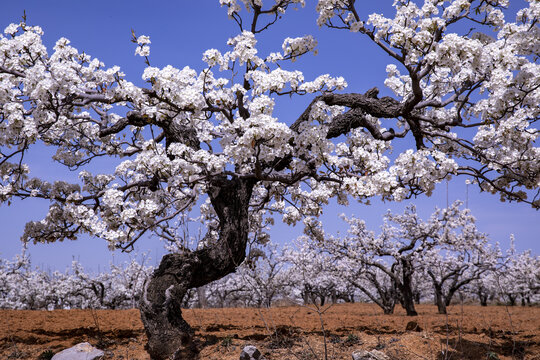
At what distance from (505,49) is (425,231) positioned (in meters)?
12.7

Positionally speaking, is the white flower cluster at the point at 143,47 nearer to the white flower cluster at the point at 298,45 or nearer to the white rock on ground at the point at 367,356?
the white flower cluster at the point at 298,45

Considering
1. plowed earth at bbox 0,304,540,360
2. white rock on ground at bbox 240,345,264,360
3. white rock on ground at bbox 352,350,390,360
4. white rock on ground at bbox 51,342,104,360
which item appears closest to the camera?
white rock on ground at bbox 352,350,390,360

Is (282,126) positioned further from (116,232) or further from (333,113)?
(116,232)

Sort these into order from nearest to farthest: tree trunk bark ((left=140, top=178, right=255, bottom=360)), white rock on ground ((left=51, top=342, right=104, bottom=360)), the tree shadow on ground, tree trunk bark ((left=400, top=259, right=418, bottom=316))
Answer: white rock on ground ((left=51, top=342, right=104, bottom=360)) → tree trunk bark ((left=140, top=178, right=255, bottom=360)) → the tree shadow on ground → tree trunk bark ((left=400, top=259, right=418, bottom=316))

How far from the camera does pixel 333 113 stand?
8.95m

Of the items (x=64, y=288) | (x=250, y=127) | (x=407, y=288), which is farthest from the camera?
(x=64, y=288)

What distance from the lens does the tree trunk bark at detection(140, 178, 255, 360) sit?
288 inches

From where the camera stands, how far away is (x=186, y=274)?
791 centimetres

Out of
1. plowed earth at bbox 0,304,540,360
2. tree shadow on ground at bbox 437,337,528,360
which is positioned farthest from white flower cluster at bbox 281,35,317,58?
tree shadow on ground at bbox 437,337,528,360

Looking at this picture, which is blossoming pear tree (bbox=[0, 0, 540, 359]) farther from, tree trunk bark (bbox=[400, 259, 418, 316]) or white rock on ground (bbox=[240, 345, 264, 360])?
tree trunk bark (bbox=[400, 259, 418, 316])

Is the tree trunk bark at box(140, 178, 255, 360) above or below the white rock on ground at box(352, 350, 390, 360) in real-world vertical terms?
above

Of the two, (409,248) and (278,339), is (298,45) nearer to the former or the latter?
(278,339)

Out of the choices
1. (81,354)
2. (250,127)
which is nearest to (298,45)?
(250,127)

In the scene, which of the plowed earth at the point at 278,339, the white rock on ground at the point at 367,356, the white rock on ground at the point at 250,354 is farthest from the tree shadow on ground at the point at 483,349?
the white rock on ground at the point at 250,354
